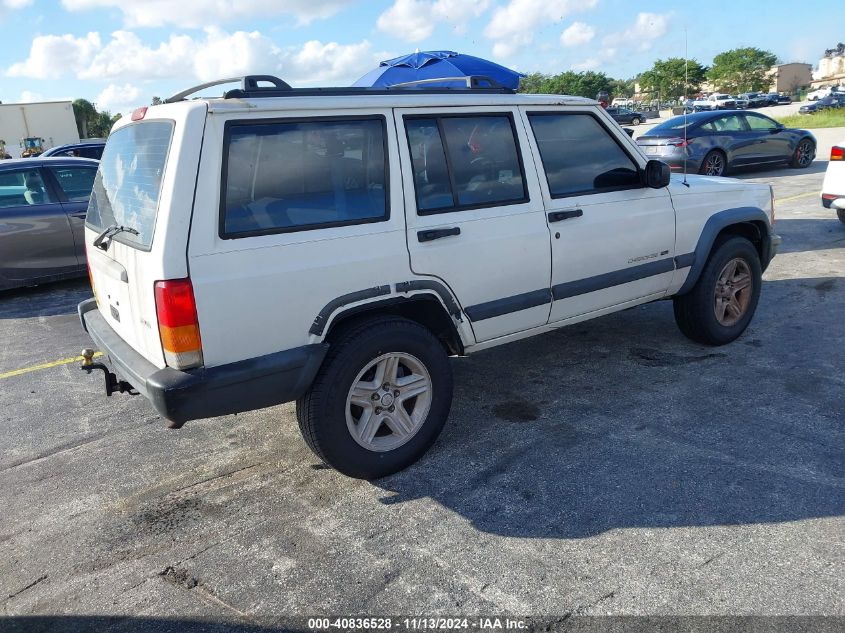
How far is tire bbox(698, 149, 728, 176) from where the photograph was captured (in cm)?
1397

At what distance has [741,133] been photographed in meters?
14.6

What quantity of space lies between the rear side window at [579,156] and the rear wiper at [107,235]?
2311 millimetres

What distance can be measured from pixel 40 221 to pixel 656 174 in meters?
6.69

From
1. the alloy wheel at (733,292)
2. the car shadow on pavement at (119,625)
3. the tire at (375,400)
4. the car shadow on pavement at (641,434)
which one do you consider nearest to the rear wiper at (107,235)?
the tire at (375,400)

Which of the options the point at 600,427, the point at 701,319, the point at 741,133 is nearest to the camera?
the point at 600,427

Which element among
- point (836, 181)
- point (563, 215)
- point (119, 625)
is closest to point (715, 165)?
point (836, 181)

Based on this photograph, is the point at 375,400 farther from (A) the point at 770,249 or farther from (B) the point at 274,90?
(A) the point at 770,249

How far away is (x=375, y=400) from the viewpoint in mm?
3480

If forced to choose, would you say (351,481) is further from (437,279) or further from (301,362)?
(437,279)

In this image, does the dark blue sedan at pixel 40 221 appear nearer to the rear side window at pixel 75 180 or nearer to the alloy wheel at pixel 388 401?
the rear side window at pixel 75 180

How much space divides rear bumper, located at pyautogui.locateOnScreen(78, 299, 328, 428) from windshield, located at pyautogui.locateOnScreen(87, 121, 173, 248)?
23.1 inches

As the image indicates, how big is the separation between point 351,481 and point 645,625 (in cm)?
164

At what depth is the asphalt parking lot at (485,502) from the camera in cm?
269

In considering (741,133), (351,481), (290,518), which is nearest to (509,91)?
(351,481)
